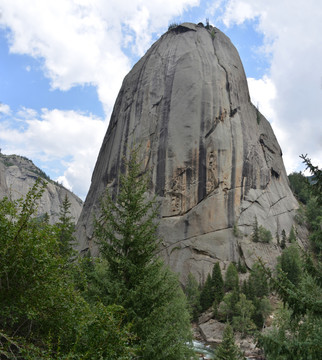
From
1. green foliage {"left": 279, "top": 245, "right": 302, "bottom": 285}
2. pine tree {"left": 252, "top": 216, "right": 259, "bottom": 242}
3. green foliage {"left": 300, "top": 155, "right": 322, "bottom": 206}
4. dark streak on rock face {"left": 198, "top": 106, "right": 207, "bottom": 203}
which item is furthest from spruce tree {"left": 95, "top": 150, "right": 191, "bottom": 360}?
pine tree {"left": 252, "top": 216, "right": 259, "bottom": 242}

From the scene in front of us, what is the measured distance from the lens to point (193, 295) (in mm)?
44281

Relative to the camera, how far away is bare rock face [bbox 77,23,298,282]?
50.9 metres

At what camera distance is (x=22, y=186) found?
12888 cm

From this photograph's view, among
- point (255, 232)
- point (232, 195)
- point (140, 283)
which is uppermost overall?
point (232, 195)

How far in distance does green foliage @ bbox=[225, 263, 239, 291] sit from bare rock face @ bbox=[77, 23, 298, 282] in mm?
2962

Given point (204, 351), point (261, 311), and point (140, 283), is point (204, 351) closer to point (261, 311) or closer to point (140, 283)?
point (261, 311)

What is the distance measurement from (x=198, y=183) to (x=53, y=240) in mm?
48187

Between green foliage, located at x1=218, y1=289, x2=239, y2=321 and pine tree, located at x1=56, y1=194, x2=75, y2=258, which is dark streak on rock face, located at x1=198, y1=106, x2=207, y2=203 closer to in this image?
green foliage, located at x1=218, y1=289, x2=239, y2=321

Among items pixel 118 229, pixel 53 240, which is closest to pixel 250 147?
pixel 118 229

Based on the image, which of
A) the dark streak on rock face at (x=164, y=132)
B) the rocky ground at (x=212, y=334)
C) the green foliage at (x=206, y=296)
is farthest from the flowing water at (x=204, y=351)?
the dark streak on rock face at (x=164, y=132)

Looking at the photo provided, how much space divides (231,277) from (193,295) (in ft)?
18.4

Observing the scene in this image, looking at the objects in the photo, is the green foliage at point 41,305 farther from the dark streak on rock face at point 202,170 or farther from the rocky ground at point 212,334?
the dark streak on rock face at point 202,170

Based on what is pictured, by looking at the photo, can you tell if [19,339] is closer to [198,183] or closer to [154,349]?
[154,349]

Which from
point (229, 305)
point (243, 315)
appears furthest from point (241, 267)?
point (243, 315)
